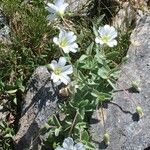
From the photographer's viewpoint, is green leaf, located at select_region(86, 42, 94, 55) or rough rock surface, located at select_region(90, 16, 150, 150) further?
green leaf, located at select_region(86, 42, 94, 55)

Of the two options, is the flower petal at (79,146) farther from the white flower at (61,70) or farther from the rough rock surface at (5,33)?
the rough rock surface at (5,33)

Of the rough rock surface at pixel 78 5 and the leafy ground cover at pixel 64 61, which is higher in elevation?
the rough rock surface at pixel 78 5

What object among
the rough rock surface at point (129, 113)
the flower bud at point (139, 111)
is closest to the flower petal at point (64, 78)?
the rough rock surface at point (129, 113)

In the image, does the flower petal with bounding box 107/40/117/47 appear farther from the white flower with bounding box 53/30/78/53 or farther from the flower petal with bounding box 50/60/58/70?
the flower petal with bounding box 50/60/58/70

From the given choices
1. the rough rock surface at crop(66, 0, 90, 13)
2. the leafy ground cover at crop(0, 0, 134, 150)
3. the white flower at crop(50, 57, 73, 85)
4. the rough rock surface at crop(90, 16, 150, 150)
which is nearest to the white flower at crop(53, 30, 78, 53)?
the leafy ground cover at crop(0, 0, 134, 150)

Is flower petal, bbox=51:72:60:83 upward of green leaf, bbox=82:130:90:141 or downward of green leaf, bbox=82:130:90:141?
upward

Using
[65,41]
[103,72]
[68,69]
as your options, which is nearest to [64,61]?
[68,69]

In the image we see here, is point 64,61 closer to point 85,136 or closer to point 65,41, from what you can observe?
point 65,41

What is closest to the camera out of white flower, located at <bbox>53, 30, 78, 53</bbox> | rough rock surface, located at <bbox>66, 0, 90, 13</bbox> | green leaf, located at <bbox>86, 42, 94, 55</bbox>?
white flower, located at <bbox>53, 30, 78, 53</bbox>
